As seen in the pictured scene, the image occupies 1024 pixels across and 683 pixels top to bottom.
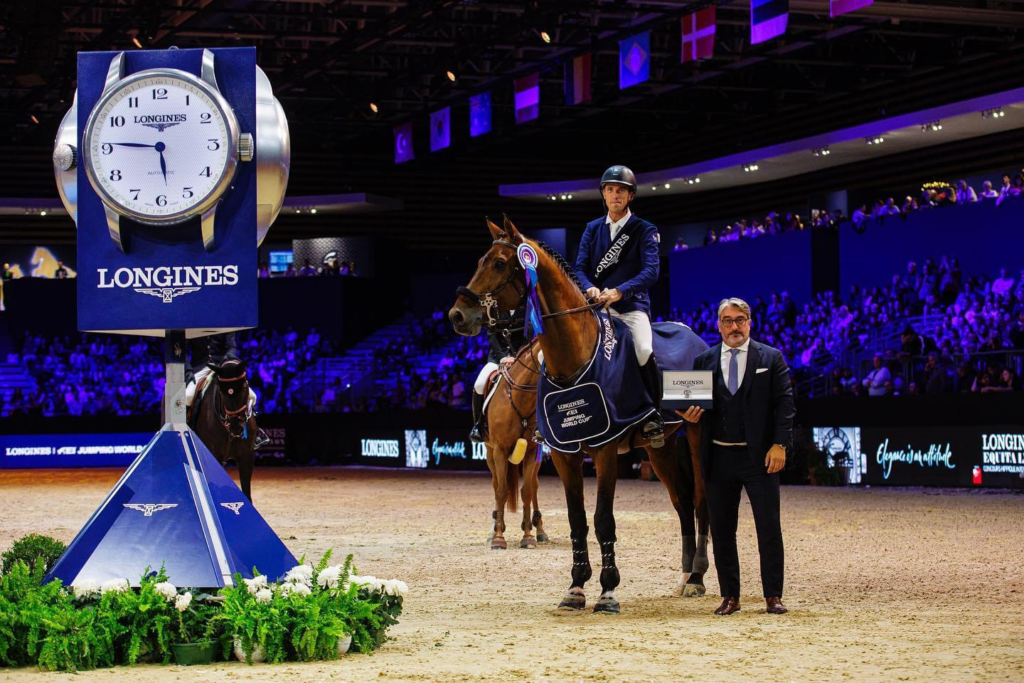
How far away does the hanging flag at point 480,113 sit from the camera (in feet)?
108

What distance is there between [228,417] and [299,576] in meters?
7.49

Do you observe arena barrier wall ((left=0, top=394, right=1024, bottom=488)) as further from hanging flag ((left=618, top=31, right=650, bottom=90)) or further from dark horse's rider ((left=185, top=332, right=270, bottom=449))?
dark horse's rider ((left=185, top=332, right=270, bottom=449))

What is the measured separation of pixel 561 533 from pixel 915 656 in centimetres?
801

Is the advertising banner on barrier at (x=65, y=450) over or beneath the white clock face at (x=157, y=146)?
beneath

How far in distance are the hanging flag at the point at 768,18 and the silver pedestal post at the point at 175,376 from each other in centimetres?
1591

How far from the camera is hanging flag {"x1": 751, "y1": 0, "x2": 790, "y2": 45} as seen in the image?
2038 cm

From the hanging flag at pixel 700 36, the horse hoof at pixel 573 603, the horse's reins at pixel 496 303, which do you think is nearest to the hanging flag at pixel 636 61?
the hanging flag at pixel 700 36

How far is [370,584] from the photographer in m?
6.61

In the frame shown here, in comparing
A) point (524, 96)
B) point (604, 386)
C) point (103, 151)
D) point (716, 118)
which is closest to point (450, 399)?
point (524, 96)

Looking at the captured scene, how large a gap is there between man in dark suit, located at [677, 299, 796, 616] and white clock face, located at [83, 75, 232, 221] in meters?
3.38

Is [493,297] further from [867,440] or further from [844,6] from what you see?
[867,440]

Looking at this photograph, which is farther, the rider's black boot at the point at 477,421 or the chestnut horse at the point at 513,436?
the rider's black boot at the point at 477,421

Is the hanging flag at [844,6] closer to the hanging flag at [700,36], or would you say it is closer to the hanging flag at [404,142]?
the hanging flag at [700,36]

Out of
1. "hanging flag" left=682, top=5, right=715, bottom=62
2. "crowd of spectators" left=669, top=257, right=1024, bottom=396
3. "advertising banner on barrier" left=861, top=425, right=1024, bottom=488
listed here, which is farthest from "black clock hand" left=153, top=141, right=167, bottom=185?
"hanging flag" left=682, top=5, right=715, bottom=62
